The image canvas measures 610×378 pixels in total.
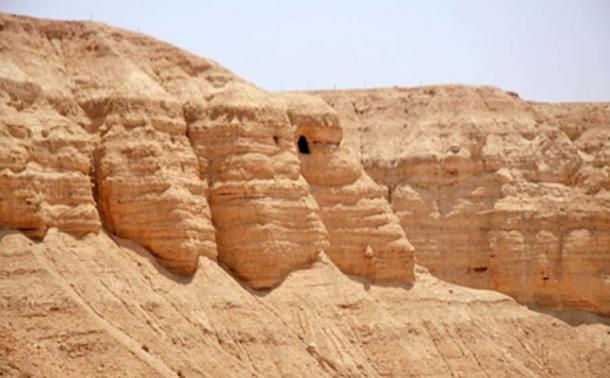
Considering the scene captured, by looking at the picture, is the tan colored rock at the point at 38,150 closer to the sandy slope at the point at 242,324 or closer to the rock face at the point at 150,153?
the rock face at the point at 150,153

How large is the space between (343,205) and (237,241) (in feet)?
20.9

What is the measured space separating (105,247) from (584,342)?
79.2 ft

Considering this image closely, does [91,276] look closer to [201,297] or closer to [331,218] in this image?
[201,297]

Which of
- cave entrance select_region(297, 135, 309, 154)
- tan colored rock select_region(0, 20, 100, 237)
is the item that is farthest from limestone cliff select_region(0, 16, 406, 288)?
cave entrance select_region(297, 135, 309, 154)

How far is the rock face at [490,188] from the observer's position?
71.0 metres

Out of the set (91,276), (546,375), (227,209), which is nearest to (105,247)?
(91,276)

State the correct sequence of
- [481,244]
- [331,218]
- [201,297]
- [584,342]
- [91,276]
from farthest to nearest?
[481,244], [584,342], [331,218], [201,297], [91,276]

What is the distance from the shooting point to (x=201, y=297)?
2101 inches

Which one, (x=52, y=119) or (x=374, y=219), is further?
(x=374, y=219)

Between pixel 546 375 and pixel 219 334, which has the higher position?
pixel 219 334

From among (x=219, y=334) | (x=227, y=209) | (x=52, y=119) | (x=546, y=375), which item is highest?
(x=52, y=119)

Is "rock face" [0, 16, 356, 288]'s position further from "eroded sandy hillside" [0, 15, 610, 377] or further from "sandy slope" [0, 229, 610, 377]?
"sandy slope" [0, 229, 610, 377]

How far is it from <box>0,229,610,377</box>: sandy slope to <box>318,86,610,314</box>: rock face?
16.2 ft

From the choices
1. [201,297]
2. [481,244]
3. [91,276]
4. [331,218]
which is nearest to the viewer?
[91,276]
